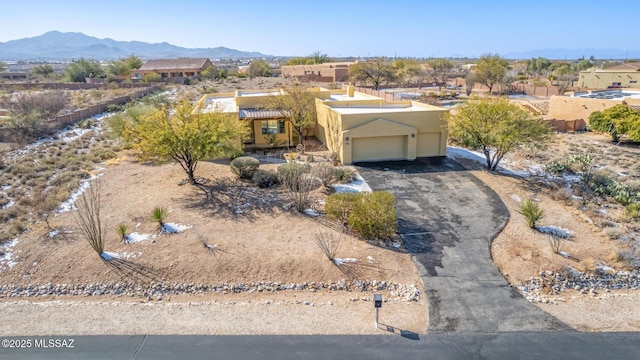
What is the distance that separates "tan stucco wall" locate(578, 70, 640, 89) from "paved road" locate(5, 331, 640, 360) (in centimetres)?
6188

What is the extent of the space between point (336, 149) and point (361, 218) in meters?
12.1

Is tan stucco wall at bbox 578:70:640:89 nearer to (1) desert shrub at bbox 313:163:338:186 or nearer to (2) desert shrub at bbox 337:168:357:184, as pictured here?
(2) desert shrub at bbox 337:168:357:184

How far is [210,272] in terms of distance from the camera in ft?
45.7

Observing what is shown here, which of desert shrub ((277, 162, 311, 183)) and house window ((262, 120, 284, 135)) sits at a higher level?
house window ((262, 120, 284, 135))

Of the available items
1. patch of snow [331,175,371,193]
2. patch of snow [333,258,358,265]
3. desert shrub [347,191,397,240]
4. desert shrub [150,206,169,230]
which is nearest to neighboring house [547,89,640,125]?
patch of snow [331,175,371,193]

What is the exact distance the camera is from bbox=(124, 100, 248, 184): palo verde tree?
20.3m

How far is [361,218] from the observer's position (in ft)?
53.2

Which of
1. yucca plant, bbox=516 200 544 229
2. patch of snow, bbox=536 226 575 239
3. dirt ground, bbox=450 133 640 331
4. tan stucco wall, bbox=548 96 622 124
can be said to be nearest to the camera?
dirt ground, bbox=450 133 640 331

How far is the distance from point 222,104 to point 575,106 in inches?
1338

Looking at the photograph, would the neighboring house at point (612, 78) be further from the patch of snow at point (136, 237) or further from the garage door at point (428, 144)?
the patch of snow at point (136, 237)

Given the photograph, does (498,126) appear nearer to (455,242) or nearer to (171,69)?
(455,242)

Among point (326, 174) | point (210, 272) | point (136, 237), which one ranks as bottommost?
point (210, 272)

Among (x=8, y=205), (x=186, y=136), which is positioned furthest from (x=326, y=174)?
(x=8, y=205)

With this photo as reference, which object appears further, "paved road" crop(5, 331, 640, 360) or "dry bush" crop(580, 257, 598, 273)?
"dry bush" crop(580, 257, 598, 273)
